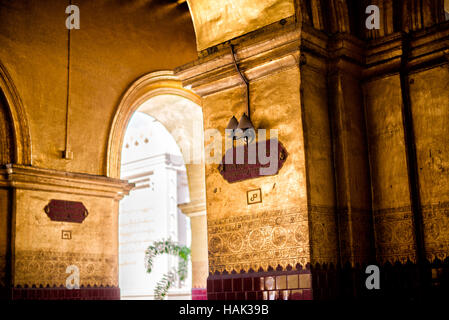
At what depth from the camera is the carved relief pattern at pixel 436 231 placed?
4.79 metres

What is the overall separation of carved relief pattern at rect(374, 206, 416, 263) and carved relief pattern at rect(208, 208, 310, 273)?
34.9 inches

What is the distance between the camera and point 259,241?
4891 millimetres

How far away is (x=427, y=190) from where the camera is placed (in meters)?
4.96

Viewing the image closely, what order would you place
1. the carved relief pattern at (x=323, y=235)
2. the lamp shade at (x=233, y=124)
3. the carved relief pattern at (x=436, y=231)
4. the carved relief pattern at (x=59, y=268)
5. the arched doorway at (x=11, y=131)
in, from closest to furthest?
1. the carved relief pattern at (x=323, y=235)
2. the carved relief pattern at (x=436, y=231)
3. the lamp shade at (x=233, y=124)
4. the carved relief pattern at (x=59, y=268)
5. the arched doorway at (x=11, y=131)

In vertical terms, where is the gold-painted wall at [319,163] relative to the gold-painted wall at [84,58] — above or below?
below

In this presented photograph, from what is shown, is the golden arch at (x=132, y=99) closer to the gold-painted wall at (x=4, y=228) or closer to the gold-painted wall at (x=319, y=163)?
the gold-painted wall at (x=4, y=228)

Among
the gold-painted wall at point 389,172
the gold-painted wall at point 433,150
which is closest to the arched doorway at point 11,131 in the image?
the gold-painted wall at point 389,172

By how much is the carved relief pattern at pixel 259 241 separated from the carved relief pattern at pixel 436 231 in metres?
1.13

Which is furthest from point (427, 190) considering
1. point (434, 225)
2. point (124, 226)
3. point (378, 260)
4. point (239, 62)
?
point (124, 226)

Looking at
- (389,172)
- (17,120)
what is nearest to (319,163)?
(389,172)

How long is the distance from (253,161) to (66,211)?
14.1 feet

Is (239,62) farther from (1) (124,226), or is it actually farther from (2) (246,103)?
(1) (124,226)

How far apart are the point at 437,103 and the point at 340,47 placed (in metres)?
0.98

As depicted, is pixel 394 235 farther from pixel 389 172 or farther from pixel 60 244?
pixel 60 244
